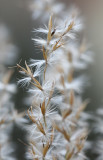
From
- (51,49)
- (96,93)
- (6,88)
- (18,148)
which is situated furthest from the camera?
(96,93)

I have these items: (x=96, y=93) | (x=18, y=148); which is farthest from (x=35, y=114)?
(x=96, y=93)

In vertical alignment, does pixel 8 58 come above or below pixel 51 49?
below

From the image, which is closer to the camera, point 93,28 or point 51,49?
point 51,49

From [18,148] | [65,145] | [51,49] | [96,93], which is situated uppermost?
[51,49]

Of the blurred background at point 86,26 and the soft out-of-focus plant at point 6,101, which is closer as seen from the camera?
the soft out-of-focus plant at point 6,101

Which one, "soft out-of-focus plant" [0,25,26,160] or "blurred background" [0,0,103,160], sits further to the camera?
"blurred background" [0,0,103,160]

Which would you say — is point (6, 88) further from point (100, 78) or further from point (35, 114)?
point (100, 78)

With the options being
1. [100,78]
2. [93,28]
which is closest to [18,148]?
[100,78]

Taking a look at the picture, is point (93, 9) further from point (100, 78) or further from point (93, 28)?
point (100, 78)

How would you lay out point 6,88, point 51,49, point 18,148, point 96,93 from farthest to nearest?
point 96,93
point 18,148
point 6,88
point 51,49

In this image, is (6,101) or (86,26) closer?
(6,101)
